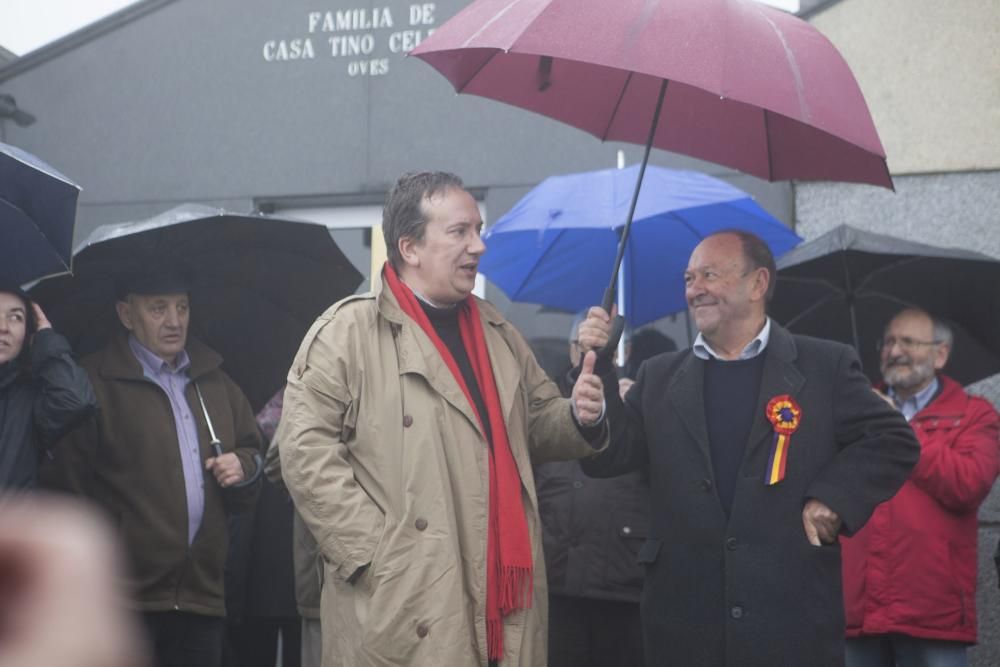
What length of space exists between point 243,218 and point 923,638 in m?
3.05

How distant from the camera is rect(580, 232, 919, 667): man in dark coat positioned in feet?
12.2

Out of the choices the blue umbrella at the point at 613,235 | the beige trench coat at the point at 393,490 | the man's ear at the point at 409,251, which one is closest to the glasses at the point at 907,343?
the blue umbrella at the point at 613,235

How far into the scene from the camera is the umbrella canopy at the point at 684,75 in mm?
3246

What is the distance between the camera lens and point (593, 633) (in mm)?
4980

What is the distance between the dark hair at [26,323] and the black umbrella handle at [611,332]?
206 cm

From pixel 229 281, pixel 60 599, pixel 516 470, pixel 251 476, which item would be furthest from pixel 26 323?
pixel 60 599

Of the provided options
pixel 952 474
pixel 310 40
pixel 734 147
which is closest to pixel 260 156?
pixel 310 40

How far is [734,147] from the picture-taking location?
13.8 ft

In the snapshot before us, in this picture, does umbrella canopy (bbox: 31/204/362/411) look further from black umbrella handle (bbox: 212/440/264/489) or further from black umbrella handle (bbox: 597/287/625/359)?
black umbrella handle (bbox: 597/287/625/359)

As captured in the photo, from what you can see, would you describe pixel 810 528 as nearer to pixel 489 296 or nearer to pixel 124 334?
pixel 124 334

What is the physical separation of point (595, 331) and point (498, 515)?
62cm

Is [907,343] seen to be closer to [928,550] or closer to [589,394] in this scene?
[928,550]

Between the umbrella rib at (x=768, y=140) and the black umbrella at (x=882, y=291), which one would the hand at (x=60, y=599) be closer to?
the umbrella rib at (x=768, y=140)

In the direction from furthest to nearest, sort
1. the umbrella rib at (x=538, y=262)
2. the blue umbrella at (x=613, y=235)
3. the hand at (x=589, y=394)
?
the umbrella rib at (x=538, y=262) → the blue umbrella at (x=613, y=235) → the hand at (x=589, y=394)
